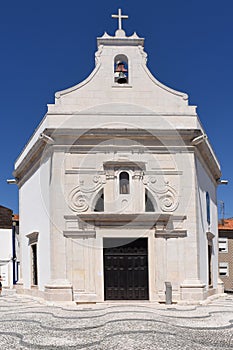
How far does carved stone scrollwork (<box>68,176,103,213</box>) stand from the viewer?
1659cm

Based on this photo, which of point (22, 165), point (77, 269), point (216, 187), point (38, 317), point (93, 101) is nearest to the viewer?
point (38, 317)

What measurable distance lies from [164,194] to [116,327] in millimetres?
6923

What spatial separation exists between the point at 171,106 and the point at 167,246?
4768 mm

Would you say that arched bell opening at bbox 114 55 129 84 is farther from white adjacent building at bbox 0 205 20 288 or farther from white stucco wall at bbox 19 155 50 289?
white adjacent building at bbox 0 205 20 288

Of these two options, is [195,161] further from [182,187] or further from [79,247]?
[79,247]

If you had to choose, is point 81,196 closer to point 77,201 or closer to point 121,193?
point 77,201

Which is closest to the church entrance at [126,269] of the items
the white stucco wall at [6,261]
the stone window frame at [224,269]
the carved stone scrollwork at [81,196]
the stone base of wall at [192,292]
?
the stone base of wall at [192,292]

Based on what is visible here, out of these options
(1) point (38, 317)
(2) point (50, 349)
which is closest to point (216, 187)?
(1) point (38, 317)

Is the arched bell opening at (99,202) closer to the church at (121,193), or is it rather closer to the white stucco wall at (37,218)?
the church at (121,193)

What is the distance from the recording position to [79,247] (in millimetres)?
16328

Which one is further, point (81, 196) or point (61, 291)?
point (81, 196)

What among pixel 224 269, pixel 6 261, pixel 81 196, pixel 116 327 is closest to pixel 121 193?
pixel 81 196

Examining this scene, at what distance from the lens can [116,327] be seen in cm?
1066

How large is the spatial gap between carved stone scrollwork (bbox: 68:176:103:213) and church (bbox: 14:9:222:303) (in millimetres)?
32
